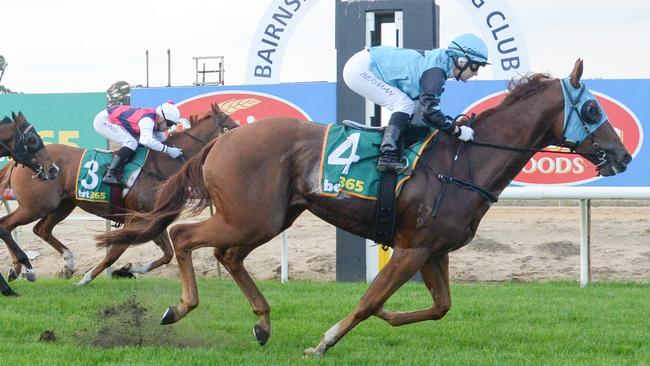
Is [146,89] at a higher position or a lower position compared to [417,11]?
lower

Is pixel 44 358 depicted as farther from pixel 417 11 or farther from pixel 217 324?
pixel 417 11

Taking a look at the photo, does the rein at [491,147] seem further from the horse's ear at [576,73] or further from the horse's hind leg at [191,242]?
the horse's hind leg at [191,242]

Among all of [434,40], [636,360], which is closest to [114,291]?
[434,40]

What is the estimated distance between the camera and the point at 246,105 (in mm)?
11164

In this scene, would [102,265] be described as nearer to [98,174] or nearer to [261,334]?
[98,174]

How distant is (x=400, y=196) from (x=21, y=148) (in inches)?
183

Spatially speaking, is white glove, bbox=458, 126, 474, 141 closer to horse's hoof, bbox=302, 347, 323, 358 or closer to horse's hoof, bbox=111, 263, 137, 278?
horse's hoof, bbox=302, 347, 323, 358

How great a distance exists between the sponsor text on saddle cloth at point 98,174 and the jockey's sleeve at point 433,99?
4467 millimetres

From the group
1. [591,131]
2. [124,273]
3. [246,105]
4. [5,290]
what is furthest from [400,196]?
[246,105]

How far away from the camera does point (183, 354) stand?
5707 mm

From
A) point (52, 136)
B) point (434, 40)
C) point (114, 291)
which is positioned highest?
point (434, 40)

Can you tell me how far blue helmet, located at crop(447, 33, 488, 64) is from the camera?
6.00 meters

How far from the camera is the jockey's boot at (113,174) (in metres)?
9.68

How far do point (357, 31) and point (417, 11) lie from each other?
0.63 metres
